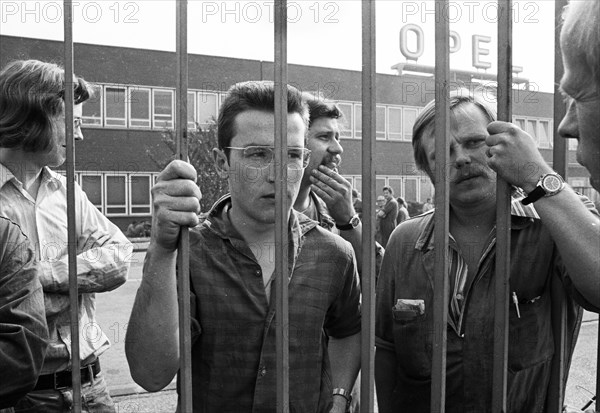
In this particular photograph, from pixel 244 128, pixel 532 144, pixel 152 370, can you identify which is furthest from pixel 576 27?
pixel 152 370

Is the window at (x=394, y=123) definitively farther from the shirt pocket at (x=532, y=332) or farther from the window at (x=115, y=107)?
the shirt pocket at (x=532, y=332)

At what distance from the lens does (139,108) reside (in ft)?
70.6

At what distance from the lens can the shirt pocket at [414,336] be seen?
1.86 meters

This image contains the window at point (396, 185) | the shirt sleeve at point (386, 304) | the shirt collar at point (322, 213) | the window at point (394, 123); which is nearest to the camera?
the shirt sleeve at point (386, 304)

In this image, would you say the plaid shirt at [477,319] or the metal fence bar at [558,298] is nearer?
the metal fence bar at [558,298]

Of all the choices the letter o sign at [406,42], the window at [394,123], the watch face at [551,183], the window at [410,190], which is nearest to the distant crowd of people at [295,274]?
the watch face at [551,183]

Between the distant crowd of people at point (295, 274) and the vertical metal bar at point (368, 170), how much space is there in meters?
0.03

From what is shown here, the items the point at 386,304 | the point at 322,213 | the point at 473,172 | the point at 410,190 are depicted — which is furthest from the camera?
the point at 410,190

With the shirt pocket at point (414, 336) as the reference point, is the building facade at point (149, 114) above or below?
above

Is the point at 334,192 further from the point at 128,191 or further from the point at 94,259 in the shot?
the point at 128,191

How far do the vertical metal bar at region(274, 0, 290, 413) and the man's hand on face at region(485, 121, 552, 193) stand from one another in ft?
1.50

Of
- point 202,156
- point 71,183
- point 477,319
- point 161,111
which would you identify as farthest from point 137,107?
point 71,183

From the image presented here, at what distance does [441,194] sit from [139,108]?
21.4 meters

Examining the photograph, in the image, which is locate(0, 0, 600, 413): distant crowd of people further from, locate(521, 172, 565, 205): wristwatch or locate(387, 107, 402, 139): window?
locate(387, 107, 402, 139): window
